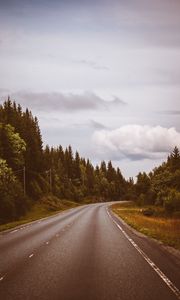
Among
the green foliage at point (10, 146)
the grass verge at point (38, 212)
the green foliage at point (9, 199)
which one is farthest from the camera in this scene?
the green foliage at point (10, 146)

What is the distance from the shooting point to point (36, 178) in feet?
316

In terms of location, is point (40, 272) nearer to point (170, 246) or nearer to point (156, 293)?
point (156, 293)

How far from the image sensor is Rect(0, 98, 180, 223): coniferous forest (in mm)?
54503

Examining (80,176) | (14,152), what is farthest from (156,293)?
(80,176)

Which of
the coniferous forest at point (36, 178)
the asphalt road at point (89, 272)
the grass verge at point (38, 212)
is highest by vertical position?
the coniferous forest at point (36, 178)

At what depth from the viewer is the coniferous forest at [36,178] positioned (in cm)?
5450

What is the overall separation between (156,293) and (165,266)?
3.67 meters

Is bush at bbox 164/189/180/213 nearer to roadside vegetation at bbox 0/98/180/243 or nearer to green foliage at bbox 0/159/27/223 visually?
roadside vegetation at bbox 0/98/180/243

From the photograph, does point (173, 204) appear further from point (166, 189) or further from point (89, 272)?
point (89, 272)

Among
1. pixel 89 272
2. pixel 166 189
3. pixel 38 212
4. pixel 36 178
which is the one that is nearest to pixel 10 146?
pixel 38 212

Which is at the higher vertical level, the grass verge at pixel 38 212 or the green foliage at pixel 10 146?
the green foliage at pixel 10 146

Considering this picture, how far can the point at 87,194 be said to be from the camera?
177375 millimetres

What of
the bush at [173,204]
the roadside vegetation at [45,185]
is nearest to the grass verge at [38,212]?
the roadside vegetation at [45,185]

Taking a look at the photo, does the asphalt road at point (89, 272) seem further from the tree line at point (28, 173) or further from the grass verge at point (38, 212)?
the tree line at point (28, 173)
